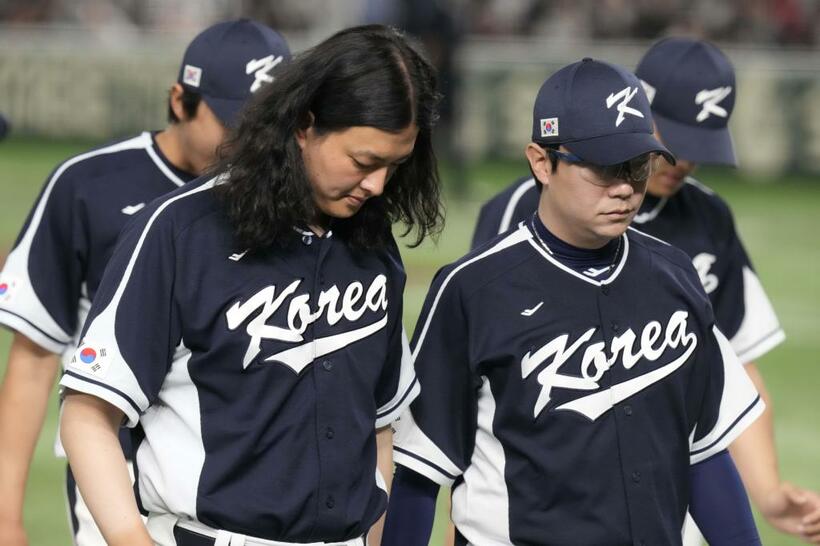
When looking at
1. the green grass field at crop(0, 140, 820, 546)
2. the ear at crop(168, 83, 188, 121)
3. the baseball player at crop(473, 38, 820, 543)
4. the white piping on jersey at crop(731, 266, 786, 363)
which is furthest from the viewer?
the green grass field at crop(0, 140, 820, 546)

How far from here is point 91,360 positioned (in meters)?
2.96

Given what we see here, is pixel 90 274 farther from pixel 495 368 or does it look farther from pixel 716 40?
pixel 716 40

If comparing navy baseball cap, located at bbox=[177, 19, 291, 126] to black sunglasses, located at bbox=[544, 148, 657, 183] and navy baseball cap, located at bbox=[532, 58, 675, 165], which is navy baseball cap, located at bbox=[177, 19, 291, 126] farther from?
black sunglasses, located at bbox=[544, 148, 657, 183]

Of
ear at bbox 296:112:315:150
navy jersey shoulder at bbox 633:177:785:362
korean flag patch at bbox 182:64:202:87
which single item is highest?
ear at bbox 296:112:315:150

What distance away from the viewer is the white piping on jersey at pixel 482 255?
3340 mm

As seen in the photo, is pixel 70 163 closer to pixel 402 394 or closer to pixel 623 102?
pixel 402 394

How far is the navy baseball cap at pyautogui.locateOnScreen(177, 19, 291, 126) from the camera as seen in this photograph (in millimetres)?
4094

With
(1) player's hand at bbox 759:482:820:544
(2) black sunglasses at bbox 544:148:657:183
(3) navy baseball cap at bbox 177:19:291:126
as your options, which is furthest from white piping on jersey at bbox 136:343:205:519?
(1) player's hand at bbox 759:482:820:544

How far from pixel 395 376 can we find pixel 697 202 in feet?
4.87

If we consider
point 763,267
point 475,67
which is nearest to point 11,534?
point 763,267

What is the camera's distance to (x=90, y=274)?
4023 millimetres

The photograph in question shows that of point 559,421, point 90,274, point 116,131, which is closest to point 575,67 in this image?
point 559,421

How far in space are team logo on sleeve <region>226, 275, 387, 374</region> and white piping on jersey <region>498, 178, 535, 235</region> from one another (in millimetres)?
1130

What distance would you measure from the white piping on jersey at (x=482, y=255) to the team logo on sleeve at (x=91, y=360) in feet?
2.51
